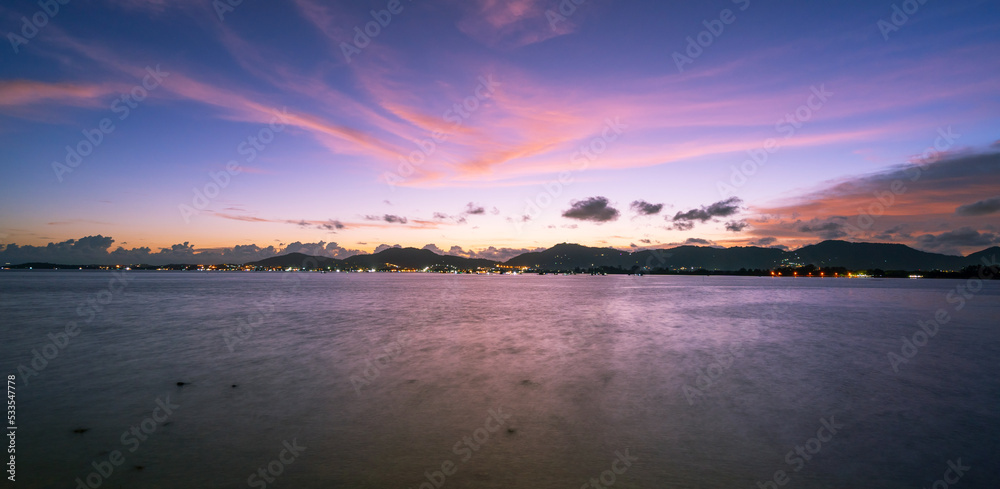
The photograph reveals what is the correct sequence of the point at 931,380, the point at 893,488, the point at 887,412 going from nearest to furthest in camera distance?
the point at 893,488, the point at 887,412, the point at 931,380

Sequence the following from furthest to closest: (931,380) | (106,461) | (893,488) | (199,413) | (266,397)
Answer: (931,380) → (266,397) → (199,413) → (106,461) → (893,488)

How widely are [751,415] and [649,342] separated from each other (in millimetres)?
13180

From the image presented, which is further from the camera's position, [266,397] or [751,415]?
[266,397]

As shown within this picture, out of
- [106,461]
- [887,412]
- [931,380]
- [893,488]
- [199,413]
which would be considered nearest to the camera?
[893,488]

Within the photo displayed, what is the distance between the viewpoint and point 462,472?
25.3 ft

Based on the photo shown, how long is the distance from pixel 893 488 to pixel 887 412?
582cm

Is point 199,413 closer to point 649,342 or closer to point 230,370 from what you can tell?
point 230,370

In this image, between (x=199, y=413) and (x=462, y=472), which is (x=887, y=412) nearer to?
(x=462, y=472)

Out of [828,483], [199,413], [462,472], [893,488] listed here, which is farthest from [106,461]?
[893,488]

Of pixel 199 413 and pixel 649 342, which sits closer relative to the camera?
pixel 199 413

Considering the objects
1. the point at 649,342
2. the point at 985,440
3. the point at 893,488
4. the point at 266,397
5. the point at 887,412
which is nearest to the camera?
the point at 893,488

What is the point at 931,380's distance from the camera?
15.8 meters

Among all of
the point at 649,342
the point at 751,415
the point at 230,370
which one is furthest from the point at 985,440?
the point at 230,370

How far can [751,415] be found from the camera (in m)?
11.4
